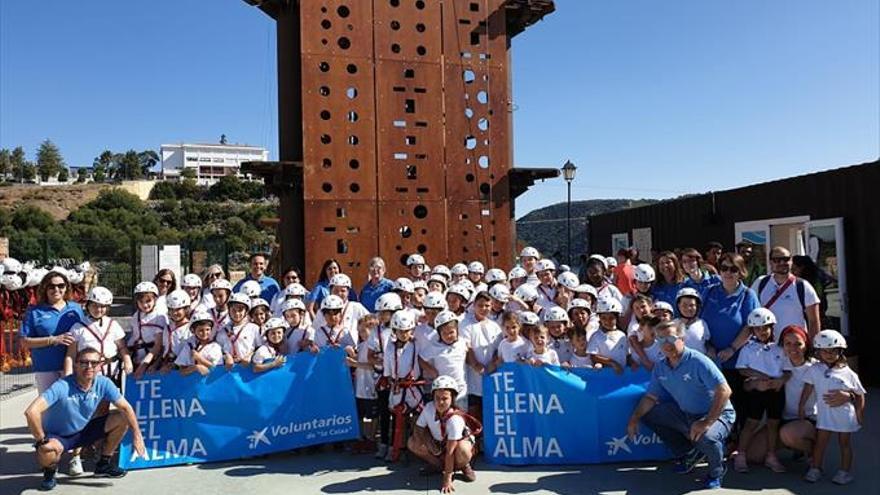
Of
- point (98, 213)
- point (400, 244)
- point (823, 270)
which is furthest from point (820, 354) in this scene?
point (98, 213)

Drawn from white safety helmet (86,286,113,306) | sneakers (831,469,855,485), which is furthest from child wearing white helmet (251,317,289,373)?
sneakers (831,469,855,485)

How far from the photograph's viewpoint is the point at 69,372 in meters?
5.81

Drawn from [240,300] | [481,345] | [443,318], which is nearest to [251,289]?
[240,300]

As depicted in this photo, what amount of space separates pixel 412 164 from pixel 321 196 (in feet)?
6.13

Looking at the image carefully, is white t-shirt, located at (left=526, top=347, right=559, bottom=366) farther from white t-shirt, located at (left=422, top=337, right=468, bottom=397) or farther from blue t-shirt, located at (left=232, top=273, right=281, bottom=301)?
blue t-shirt, located at (left=232, top=273, right=281, bottom=301)

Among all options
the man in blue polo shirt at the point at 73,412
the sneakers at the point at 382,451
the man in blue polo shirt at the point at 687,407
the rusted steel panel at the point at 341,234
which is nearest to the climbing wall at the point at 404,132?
the rusted steel panel at the point at 341,234

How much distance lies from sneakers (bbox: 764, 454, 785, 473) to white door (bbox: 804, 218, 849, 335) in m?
4.22

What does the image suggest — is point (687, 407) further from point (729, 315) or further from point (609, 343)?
point (729, 315)

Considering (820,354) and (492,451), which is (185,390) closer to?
(492,451)

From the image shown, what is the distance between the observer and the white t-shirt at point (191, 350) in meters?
6.24

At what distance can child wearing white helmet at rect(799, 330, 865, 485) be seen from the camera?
517 cm

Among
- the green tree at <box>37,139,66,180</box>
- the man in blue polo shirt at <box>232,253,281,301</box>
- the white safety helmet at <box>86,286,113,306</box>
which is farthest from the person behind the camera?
the green tree at <box>37,139,66,180</box>

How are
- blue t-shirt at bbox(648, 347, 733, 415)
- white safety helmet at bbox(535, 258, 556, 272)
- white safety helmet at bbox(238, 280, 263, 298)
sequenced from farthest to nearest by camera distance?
white safety helmet at bbox(535, 258, 556, 272), white safety helmet at bbox(238, 280, 263, 298), blue t-shirt at bbox(648, 347, 733, 415)

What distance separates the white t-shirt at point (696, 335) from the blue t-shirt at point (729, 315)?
14cm
